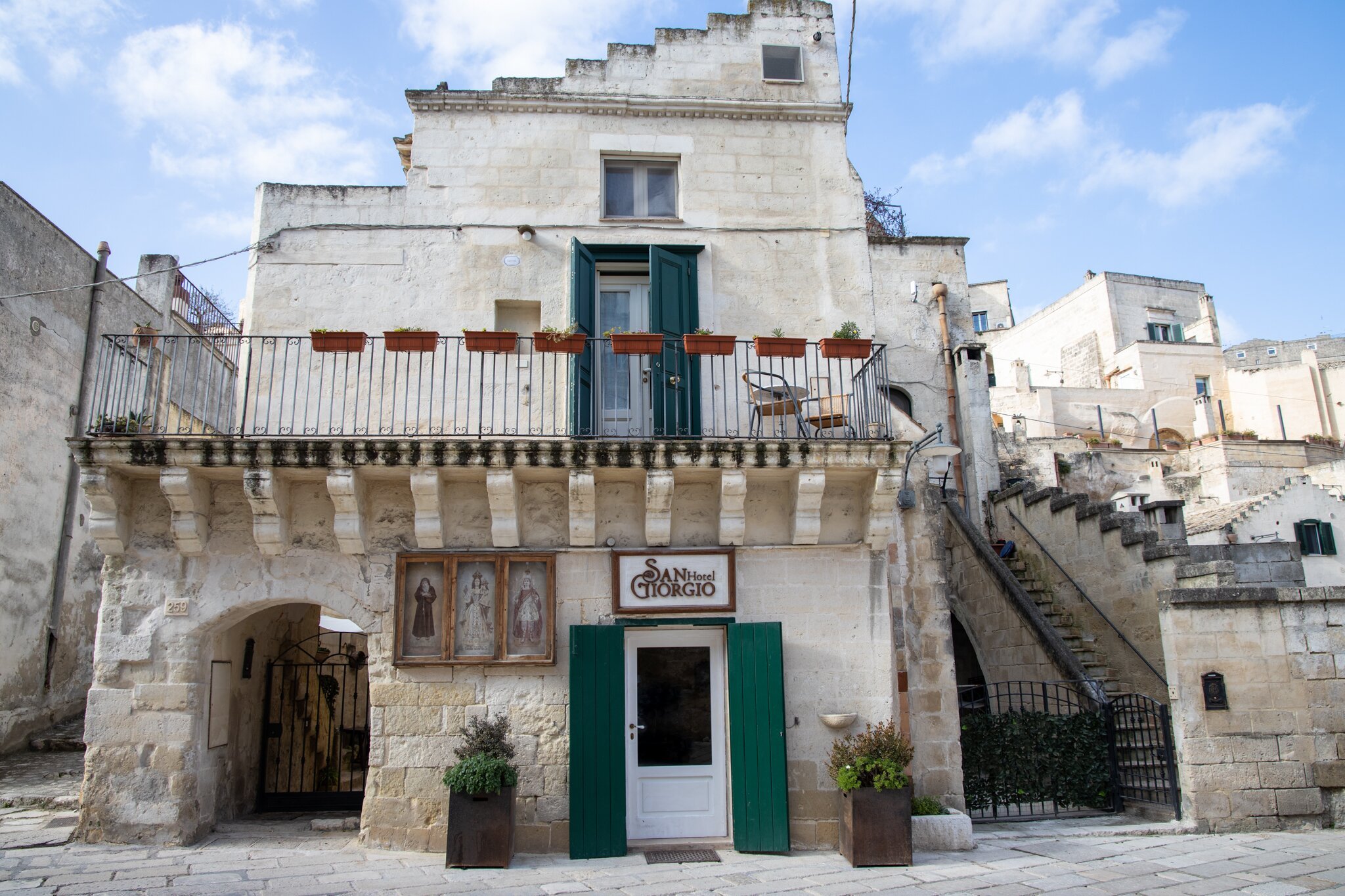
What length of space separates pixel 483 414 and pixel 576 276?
1838 mm

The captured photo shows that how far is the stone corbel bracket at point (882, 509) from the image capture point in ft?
27.3

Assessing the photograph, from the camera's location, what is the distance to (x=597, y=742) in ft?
26.5

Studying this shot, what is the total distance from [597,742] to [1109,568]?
29.3 ft

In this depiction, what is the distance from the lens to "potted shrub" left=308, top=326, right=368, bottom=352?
8.44 metres

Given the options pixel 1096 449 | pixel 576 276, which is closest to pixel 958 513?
pixel 576 276

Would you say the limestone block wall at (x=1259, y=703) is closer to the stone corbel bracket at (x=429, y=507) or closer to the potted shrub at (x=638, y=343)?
the potted shrub at (x=638, y=343)

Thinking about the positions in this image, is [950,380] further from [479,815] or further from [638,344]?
[479,815]

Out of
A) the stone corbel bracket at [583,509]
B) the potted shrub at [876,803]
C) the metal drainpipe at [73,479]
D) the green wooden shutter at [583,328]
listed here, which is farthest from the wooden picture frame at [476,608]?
the metal drainpipe at [73,479]

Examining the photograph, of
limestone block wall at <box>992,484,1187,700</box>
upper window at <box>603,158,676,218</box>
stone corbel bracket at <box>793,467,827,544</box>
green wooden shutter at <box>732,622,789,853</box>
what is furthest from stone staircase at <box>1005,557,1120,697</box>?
upper window at <box>603,158,676,218</box>

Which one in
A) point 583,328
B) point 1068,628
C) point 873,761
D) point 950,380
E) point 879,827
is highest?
point 950,380

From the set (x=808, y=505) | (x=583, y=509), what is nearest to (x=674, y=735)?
(x=583, y=509)

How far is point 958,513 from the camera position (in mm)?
15195

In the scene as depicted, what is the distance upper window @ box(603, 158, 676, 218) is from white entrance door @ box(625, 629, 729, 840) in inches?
197

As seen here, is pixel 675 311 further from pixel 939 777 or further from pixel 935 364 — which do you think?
pixel 935 364
